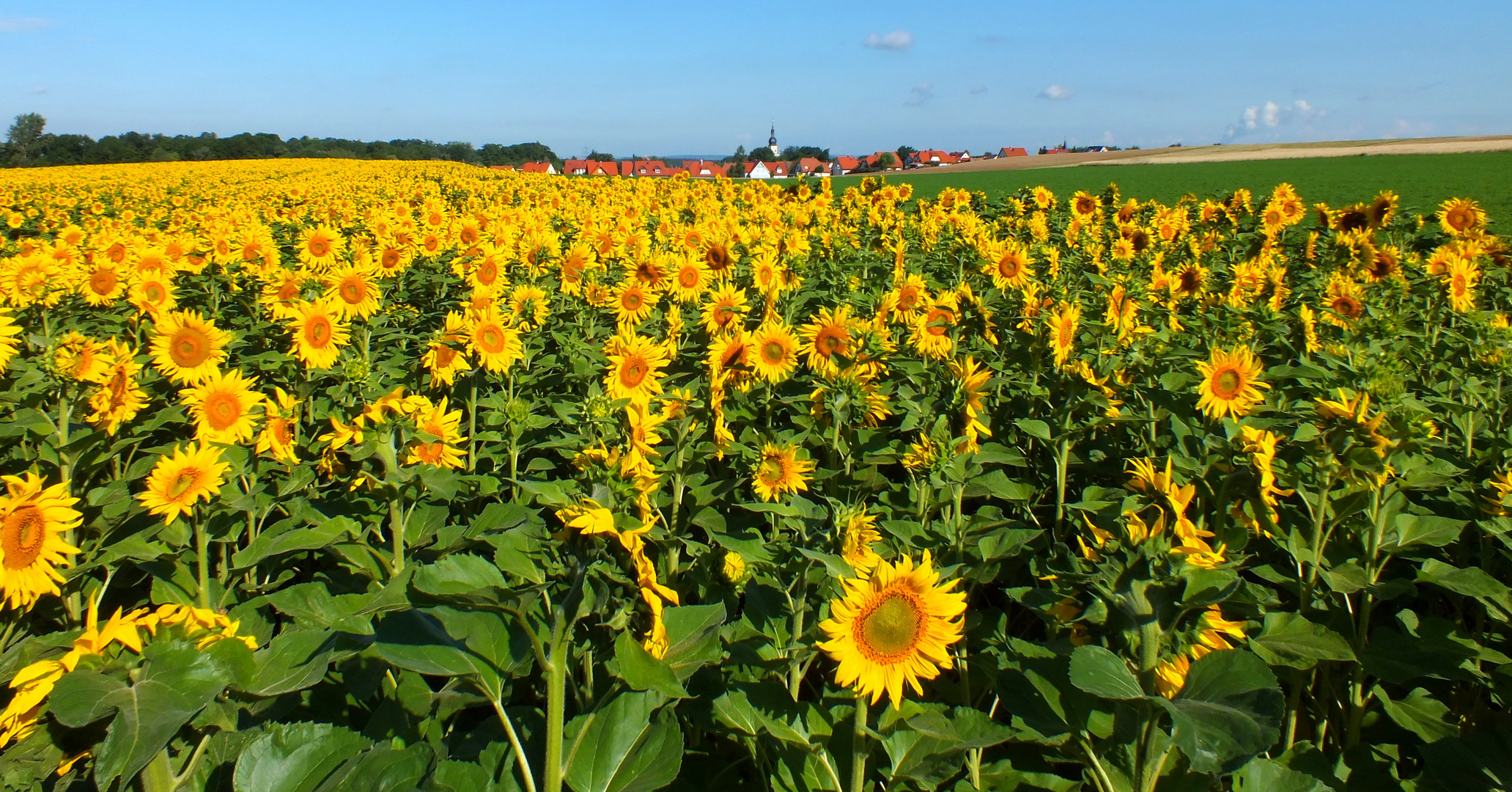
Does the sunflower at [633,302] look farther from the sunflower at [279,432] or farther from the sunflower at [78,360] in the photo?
the sunflower at [78,360]

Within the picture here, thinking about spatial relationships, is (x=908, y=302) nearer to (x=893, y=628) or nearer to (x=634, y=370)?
(x=634, y=370)

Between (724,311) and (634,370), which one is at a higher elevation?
(724,311)

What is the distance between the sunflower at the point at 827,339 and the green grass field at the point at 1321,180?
38.3ft

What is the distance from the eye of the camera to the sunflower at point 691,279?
5.78 m

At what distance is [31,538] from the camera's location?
2053 mm

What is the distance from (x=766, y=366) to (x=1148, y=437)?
1.87 m

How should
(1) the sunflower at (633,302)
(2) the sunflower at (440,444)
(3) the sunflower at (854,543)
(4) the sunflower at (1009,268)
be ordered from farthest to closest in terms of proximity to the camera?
(4) the sunflower at (1009,268), (1) the sunflower at (633,302), (2) the sunflower at (440,444), (3) the sunflower at (854,543)

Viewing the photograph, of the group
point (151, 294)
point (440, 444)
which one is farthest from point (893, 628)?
point (151, 294)

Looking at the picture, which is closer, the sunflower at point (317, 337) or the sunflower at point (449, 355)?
the sunflower at point (449, 355)

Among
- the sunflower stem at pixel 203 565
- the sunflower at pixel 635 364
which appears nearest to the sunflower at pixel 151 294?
the sunflower stem at pixel 203 565

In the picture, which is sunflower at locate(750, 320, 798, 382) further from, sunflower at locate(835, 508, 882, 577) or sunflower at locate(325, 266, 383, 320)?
sunflower at locate(325, 266, 383, 320)

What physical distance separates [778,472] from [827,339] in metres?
1.09

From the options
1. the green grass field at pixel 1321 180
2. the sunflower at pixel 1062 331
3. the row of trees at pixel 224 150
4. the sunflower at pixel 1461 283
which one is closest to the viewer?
the sunflower at pixel 1062 331

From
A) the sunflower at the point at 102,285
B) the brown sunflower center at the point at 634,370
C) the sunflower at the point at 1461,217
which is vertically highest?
the sunflower at the point at 1461,217
